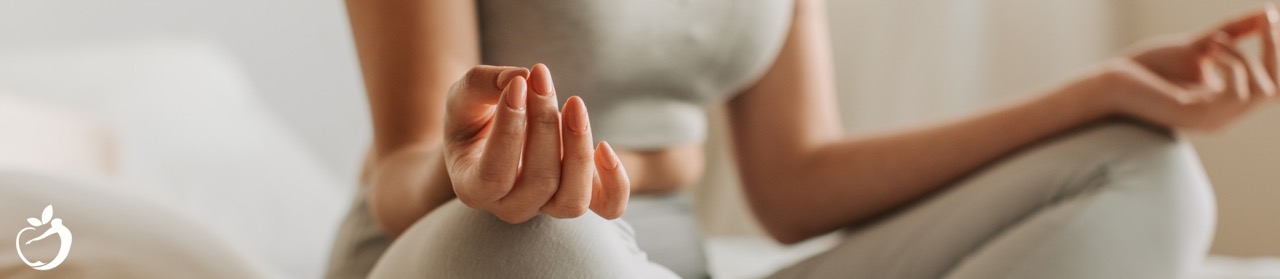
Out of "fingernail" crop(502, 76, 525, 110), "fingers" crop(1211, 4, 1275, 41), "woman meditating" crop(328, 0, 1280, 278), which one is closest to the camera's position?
"fingernail" crop(502, 76, 525, 110)

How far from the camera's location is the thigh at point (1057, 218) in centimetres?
60

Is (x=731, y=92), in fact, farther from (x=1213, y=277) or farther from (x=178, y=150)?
(x=178, y=150)

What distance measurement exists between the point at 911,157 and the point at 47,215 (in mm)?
522

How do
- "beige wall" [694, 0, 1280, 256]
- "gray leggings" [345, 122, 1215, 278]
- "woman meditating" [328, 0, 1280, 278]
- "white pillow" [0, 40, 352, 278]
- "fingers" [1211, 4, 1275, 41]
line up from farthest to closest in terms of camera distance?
1. "beige wall" [694, 0, 1280, 256]
2. "white pillow" [0, 40, 352, 278]
3. "fingers" [1211, 4, 1275, 41]
4. "gray leggings" [345, 122, 1215, 278]
5. "woman meditating" [328, 0, 1280, 278]

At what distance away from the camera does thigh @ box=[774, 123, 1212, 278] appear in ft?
1.98

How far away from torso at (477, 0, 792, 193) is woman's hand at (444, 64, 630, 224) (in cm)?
27

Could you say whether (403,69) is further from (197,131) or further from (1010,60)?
(1010,60)

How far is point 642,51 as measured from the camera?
0.73 m

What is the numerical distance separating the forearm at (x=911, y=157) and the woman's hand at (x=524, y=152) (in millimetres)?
385

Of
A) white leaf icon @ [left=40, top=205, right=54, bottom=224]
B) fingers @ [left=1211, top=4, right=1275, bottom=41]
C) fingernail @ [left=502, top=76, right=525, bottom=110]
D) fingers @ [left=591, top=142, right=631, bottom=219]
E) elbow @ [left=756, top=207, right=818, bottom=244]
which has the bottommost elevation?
elbow @ [left=756, top=207, right=818, bottom=244]

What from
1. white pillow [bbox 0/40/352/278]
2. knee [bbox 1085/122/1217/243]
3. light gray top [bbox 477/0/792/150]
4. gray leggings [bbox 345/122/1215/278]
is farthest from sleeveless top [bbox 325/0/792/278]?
white pillow [bbox 0/40/352/278]

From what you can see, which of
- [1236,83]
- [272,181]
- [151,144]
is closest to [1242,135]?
[1236,83]

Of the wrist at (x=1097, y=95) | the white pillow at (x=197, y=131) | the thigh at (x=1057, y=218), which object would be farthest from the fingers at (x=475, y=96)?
the white pillow at (x=197, y=131)

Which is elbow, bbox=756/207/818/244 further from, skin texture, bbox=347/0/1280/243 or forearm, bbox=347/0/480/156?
forearm, bbox=347/0/480/156
